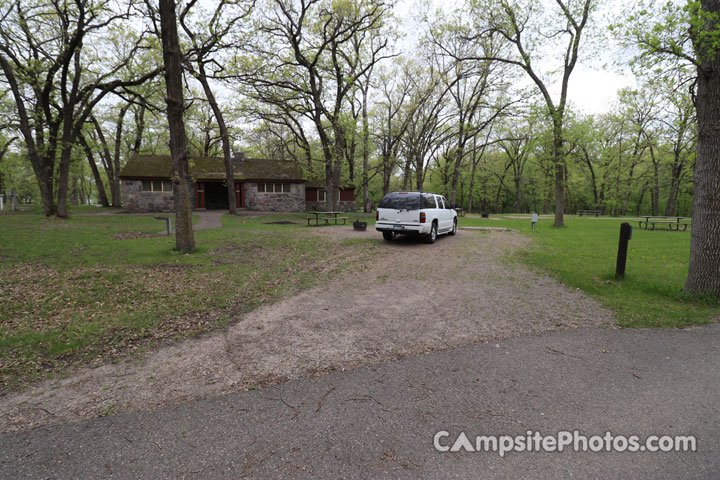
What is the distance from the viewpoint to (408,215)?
39.1 feet

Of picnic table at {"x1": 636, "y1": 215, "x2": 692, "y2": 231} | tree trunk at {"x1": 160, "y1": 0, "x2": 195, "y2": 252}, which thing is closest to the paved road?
tree trunk at {"x1": 160, "y1": 0, "x2": 195, "y2": 252}

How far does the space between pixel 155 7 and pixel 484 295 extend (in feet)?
52.1

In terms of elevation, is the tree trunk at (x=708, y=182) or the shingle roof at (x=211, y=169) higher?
the shingle roof at (x=211, y=169)

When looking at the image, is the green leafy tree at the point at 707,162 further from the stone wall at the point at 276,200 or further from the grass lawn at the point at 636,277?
the stone wall at the point at 276,200

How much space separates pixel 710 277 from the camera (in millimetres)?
5523

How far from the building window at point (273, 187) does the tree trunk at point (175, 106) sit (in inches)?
851

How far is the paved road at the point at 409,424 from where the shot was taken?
2.08 m

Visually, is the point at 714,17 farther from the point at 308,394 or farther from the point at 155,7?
the point at 155,7

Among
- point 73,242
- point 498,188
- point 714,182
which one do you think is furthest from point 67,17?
point 498,188

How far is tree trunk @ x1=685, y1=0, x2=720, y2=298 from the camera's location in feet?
17.6

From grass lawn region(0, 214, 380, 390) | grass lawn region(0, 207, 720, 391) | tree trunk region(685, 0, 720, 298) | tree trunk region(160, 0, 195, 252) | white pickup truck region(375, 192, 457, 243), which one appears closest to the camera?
grass lawn region(0, 214, 380, 390)

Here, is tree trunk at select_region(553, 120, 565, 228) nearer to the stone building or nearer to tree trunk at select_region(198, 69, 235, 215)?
the stone building

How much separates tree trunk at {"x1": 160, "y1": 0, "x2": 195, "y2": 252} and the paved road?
7.63 metres

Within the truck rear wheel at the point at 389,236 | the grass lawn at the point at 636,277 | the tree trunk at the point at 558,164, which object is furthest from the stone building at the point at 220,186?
the grass lawn at the point at 636,277
